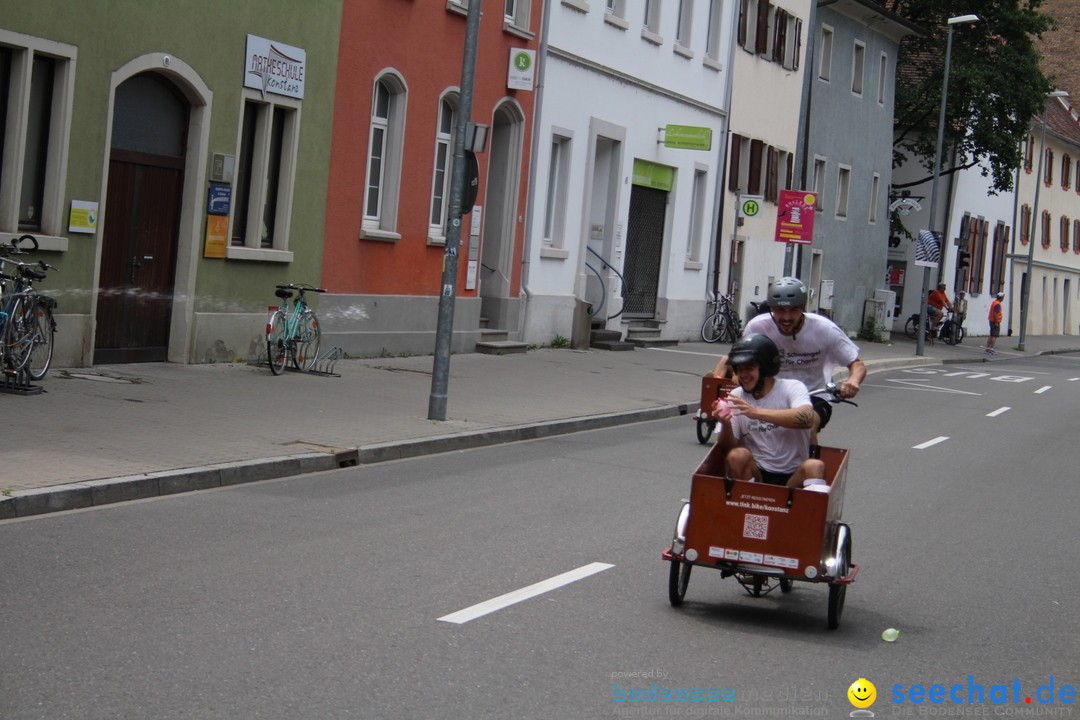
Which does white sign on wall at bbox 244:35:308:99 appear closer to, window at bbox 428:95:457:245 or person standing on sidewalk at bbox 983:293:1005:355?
window at bbox 428:95:457:245

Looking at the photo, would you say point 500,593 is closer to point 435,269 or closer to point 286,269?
point 286,269

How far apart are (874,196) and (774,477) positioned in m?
41.8

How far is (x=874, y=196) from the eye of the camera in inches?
1891

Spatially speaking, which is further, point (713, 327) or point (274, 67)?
point (713, 327)

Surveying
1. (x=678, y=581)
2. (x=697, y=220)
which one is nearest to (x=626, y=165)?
(x=697, y=220)

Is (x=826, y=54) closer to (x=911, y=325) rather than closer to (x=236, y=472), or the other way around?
(x=911, y=325)

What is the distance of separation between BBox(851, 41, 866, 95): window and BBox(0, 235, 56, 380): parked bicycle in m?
34.3

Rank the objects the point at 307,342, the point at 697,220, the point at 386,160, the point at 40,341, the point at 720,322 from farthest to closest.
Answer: the point at 720,322
the point at 697,220
the point at 386,160
the point at 307,342
the point at 40,341

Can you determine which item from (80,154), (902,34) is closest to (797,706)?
(80,154)

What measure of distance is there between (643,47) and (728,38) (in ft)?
16.9

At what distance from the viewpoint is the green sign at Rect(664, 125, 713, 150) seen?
30156mm

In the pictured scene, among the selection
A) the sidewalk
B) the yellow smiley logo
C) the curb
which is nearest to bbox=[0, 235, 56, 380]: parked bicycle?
the sidewalk

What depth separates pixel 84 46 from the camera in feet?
51.2

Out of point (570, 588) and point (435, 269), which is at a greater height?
point (435, 269)
